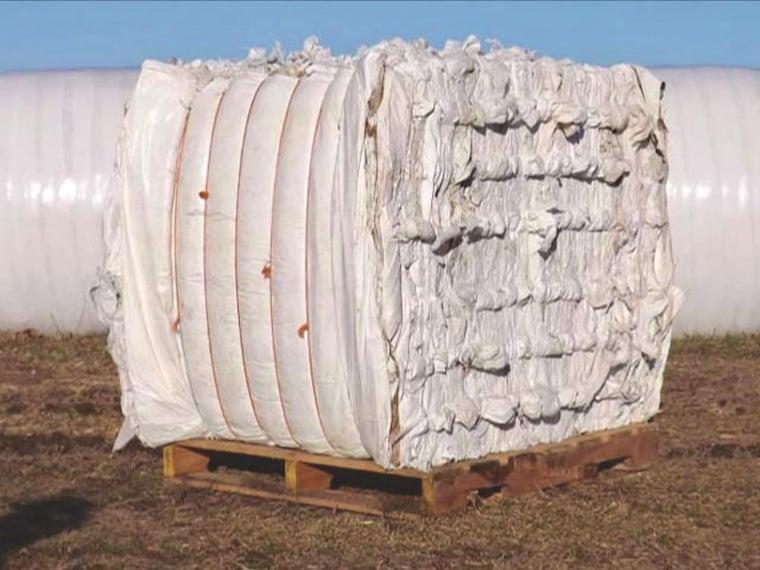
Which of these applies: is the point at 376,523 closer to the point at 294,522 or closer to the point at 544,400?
the point at 294,522

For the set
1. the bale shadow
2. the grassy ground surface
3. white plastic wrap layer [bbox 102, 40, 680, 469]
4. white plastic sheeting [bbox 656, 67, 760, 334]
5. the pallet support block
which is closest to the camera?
the grassy ground surface

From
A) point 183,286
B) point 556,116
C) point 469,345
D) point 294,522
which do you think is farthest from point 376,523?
point 556,116

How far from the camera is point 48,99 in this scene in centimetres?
1493

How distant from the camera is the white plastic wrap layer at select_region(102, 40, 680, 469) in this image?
7.62m

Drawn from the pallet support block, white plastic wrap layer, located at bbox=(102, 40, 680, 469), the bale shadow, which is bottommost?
the bale shadow

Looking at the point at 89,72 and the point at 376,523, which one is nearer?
the point at 376,523

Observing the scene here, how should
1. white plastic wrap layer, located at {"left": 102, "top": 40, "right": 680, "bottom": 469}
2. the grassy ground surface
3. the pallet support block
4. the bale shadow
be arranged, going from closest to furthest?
the grassy ground surface < white plastic wrap layer, located at {"left": 102, "top": 40, "right": 680, "bottom": 469} < the bale shadow < the pallet support block

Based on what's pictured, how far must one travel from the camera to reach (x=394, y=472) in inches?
306

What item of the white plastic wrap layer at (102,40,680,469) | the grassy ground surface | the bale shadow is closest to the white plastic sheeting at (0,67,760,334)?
the grassy ground surface

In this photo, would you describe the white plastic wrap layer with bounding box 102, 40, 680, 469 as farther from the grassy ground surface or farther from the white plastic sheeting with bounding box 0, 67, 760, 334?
the white plastic sheeting with bounding box 0, 67, 760, 334

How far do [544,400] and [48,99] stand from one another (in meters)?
7.91

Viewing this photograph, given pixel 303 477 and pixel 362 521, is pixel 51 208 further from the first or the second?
pixel 362 521

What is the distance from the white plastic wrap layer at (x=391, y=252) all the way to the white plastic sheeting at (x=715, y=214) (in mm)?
5294

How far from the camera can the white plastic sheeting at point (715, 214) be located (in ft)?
47.5
